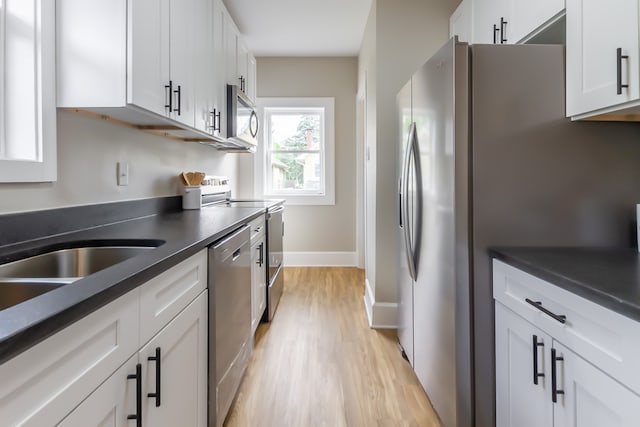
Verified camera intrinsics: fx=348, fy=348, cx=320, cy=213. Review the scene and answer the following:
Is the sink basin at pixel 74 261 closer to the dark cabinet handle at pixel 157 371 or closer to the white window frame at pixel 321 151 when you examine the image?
the dark cabinet handle at pixel 157 371

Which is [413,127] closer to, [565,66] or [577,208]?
[565,66]

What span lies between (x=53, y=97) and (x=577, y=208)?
2.00 meters

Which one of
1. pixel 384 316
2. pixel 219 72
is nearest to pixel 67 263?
pixel 219 72

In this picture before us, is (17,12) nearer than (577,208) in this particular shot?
Yes

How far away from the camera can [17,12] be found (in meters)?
1.19

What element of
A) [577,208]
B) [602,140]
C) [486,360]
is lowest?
[486,360]

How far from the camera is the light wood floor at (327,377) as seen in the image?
64.6 inches

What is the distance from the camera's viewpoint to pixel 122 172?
1757 millimetres

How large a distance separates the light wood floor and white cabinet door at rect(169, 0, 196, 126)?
1488 mm

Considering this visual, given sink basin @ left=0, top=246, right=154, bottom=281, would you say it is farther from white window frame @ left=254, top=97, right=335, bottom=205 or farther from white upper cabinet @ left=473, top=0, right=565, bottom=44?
white window frame @ left=254, top=97, right=335, bottom=205

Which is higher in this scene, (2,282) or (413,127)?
(413,127)

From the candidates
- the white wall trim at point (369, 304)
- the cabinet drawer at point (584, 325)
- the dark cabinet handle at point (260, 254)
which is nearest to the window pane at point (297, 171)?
the white wall trim at point (369, 304)

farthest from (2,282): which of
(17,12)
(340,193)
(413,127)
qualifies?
(340,193)

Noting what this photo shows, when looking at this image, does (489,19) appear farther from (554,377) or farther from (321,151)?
(321,151)
